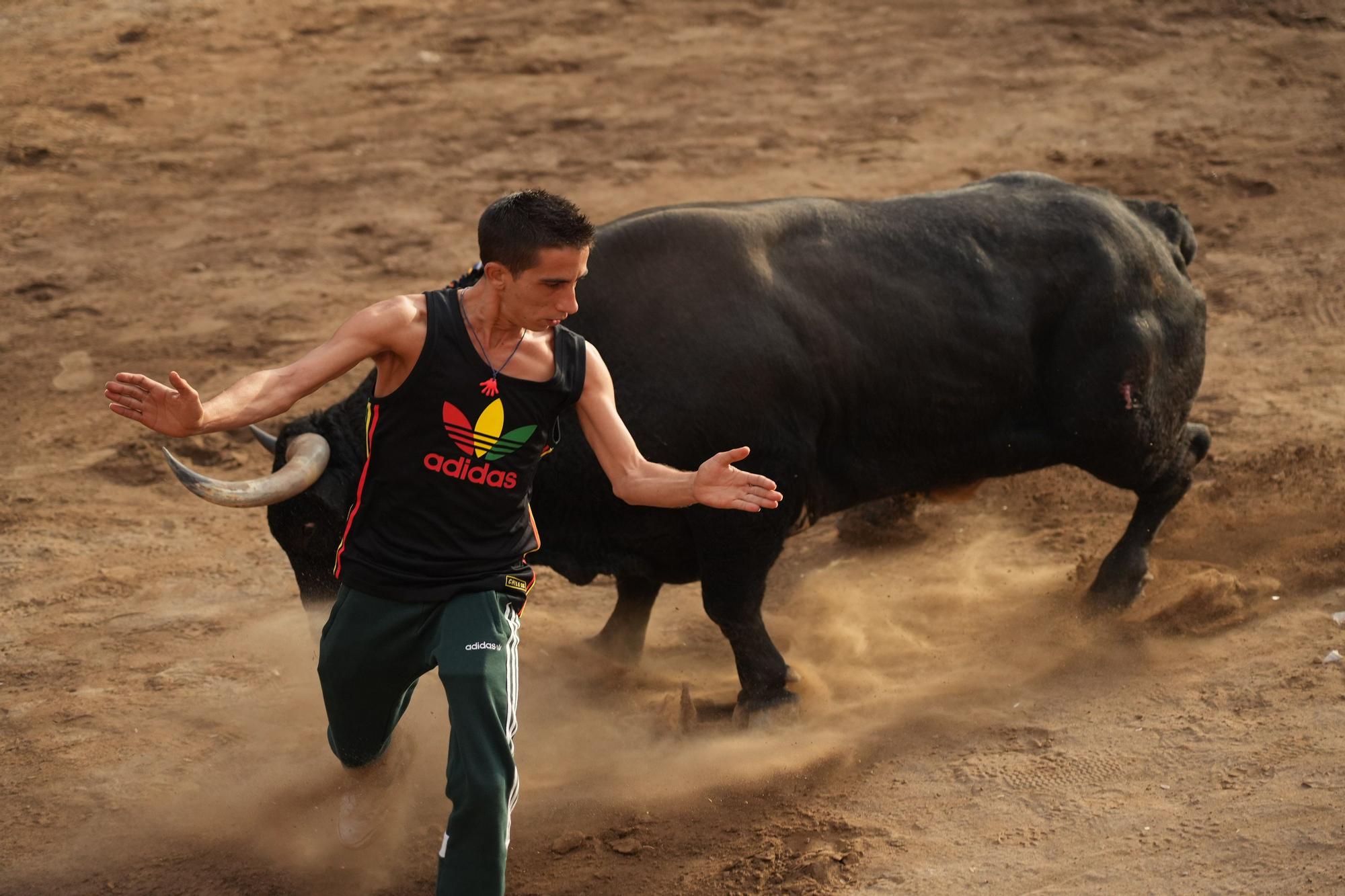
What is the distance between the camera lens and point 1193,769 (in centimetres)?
552

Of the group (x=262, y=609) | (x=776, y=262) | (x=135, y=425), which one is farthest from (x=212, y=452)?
(x=776, y=262)

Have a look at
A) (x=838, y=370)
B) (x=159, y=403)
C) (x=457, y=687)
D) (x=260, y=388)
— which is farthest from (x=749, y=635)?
(x=159, y=403)

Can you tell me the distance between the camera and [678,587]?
7.88 m

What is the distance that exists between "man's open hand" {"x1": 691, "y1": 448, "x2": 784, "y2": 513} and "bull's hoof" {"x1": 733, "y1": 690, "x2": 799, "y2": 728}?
2275 millimetres

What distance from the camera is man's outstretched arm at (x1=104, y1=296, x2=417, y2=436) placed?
3824mm

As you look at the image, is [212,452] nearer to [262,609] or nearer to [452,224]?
[262,609]

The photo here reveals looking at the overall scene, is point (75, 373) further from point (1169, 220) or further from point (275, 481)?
point (1169, 220)

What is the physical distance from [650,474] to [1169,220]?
153 inches

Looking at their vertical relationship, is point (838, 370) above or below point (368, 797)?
above

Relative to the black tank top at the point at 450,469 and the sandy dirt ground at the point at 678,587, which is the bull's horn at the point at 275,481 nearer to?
the black tank top at the point at 450,469

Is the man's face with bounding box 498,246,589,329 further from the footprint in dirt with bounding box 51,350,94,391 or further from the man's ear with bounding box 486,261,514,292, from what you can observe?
the footprint in dirt with bounding box 51,350,94,391

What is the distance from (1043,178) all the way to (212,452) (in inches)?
197

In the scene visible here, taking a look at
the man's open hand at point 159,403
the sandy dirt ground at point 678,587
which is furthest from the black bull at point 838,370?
the man's open hand at point 159,403

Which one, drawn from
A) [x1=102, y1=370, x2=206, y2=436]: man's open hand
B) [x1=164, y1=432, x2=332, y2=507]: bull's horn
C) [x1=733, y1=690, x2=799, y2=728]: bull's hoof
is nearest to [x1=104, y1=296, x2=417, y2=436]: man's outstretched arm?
[x1=102, y1=370, x2=206, y2=436]: man's open hand
